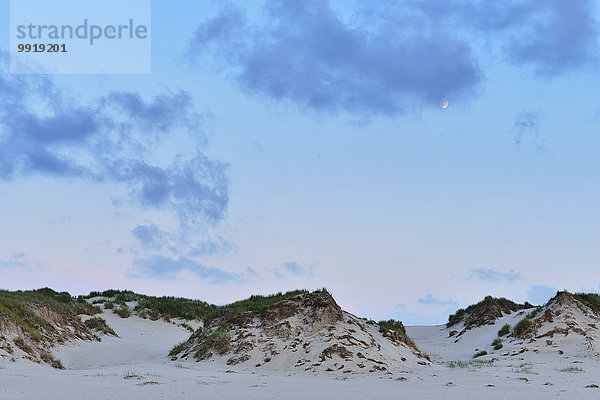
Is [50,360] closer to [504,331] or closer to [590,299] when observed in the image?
[504,331]

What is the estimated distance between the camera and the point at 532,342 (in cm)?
2175

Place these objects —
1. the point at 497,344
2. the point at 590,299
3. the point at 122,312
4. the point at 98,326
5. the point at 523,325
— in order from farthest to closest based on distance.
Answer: the point at 122,312 < the point at 590,299 < the point at 98,326 < the point at 523,325 < the point at 497,344

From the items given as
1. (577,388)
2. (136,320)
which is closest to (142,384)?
(577,388)

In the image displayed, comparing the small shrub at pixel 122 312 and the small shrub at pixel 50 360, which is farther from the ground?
the small shrub at pixel 122 312

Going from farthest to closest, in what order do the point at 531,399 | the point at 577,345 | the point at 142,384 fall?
the point at 577,345, the point at 142,384, the point at 531,399

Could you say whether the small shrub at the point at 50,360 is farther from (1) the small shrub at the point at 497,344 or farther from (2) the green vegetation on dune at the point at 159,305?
(1) the small shrub at the point at 497,344

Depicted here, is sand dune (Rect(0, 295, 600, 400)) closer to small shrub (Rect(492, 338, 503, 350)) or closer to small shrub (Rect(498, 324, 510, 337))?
small shrub (Rect(492, 338, 503, 350))

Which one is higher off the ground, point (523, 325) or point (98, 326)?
point (98, 326)

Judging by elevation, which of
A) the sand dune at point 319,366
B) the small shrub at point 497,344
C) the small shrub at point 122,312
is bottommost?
the small shrub at point 497,344

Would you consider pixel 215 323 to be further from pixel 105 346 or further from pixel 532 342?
pixel 532 342

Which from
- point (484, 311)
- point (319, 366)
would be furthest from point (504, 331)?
point (319, 366)

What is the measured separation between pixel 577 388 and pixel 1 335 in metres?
16.0

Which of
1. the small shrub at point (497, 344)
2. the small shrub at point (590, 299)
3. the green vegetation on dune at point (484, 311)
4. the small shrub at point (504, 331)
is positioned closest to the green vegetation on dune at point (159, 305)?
the green vegetation on dune at point (484, 311)

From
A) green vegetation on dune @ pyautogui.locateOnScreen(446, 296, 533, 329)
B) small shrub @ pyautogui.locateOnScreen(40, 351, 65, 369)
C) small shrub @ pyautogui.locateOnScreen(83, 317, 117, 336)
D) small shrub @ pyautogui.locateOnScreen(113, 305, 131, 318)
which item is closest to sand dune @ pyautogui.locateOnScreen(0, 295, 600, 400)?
small shrub @ pyautogui.locateOnScreen(113, 305, 131, 318)
